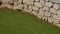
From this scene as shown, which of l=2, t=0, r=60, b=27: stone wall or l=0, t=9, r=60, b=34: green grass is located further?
l=2, t=0, r=60, b=27: stone wall

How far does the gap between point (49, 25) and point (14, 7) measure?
2123mm

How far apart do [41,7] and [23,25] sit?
104cm

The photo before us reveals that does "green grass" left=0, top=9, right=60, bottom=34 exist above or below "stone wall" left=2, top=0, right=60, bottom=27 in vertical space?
below

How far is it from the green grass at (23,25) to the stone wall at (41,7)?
8.4 inches

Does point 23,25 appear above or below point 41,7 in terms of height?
below

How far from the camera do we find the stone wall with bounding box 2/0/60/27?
5.65 m

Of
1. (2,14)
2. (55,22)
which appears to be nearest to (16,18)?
(2,14)

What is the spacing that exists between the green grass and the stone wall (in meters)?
0.21

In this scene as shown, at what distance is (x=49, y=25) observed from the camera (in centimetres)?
575

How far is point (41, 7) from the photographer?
6.18 metres

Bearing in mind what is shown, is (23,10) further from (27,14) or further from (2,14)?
(2,14)

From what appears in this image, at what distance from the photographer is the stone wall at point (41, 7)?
18.5 feet

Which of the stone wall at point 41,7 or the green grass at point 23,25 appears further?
the stone wall at point 41,7

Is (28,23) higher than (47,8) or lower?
lower
